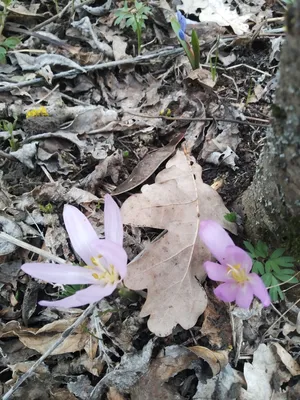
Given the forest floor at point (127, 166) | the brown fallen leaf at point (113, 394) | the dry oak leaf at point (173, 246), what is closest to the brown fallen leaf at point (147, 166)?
the forest floor at point (127, 166)

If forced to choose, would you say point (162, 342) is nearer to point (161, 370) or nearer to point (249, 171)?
point (161, 370)

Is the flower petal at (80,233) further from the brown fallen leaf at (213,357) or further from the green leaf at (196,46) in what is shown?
the green leaf at (196,46)

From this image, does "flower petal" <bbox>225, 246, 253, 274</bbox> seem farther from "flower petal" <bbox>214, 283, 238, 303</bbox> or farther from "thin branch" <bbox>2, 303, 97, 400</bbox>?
"thin branch" <bbox>2, 303, 97, 400</bbox>

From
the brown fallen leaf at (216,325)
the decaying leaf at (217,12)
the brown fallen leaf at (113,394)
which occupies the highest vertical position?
the decaying leaf at (217,12)

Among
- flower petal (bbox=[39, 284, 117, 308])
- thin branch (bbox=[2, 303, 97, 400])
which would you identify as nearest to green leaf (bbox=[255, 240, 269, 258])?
flower petal (bbox=[39, 284, 117, 308])

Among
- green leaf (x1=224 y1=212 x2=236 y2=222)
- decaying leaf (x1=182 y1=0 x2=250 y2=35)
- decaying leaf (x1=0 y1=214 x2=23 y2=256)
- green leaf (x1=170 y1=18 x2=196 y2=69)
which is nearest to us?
green leaf (x1=224 y1=212 x2=236 y2=222)

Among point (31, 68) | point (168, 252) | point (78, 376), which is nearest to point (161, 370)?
point (78, 376)
